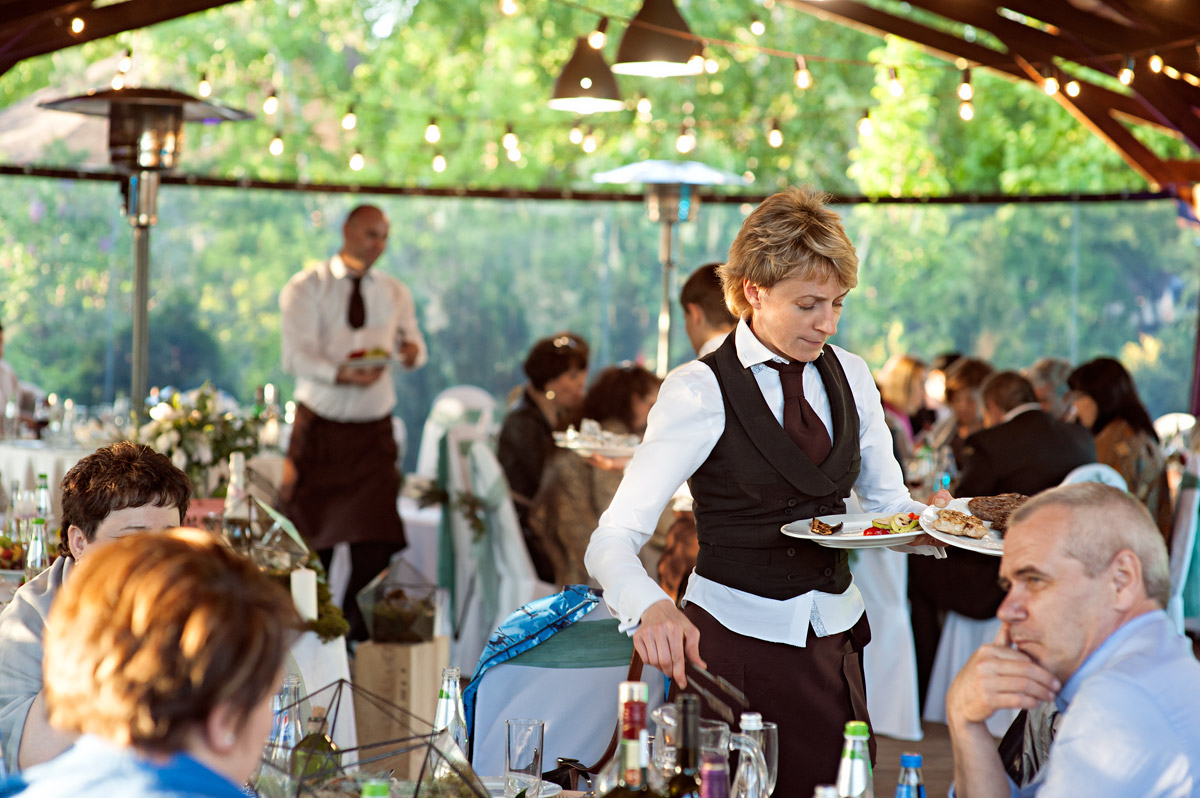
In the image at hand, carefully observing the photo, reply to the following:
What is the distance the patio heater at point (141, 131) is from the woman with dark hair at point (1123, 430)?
3.68 meters

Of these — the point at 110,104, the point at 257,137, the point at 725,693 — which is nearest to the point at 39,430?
the point at 110,104

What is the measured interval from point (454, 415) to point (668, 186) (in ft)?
7.99

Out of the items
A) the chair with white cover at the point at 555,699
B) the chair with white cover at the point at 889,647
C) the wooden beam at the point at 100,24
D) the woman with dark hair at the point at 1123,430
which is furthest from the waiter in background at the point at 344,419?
the chair with white cover at the point at 555,699

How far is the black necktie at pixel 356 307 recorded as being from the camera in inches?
231

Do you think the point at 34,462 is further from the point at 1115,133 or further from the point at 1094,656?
the point at 1115,133

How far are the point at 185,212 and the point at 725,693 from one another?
7.94 meters

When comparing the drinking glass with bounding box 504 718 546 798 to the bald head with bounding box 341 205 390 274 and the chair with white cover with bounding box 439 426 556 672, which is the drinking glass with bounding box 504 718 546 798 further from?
the bald head with bounding box 341 205 390 274

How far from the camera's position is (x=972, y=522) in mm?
2164

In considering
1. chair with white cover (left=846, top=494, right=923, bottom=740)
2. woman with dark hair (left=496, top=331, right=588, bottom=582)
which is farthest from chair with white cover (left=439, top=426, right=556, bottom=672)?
chair with white cover (left=846, top=494, right=923, bottom=740)

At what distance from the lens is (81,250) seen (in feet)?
29.7

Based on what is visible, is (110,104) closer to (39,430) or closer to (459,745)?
(39,430)

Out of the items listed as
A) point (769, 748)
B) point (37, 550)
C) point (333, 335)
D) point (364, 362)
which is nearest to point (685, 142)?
point (333, 335)

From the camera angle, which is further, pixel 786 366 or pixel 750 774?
pixel 786 366

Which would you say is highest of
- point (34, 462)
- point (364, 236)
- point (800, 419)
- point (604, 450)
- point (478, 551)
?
point (364, 236)
